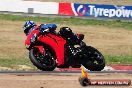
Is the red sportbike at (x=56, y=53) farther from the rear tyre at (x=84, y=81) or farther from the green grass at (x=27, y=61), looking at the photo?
the green grass at (x=27, y=61)

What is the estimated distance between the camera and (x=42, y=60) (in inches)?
508

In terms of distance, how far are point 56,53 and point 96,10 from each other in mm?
22430

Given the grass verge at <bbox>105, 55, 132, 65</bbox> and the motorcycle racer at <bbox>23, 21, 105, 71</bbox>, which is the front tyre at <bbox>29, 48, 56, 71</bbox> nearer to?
the motorcycle racer at <bbox>23, 21, 105, 71</bbox>

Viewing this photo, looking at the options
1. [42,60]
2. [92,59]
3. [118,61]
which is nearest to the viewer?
[42,60]

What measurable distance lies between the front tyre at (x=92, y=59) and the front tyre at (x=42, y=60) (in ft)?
3.65

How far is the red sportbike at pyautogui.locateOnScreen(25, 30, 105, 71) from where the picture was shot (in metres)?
12.8

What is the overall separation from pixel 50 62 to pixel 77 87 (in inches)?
50.1

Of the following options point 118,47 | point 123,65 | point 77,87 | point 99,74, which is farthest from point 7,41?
point 77,87

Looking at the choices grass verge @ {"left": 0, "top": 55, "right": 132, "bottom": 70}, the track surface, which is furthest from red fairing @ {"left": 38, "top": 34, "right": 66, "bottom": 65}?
grass verge @ {"left": 0, "top": 55, "right": 132, "bottom": 70}

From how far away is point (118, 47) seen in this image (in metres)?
25.9

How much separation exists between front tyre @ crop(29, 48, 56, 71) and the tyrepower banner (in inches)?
883

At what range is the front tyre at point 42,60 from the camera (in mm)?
12750

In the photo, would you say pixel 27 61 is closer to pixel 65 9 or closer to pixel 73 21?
pixel 73 21

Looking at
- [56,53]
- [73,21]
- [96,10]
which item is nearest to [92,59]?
[56,53]
